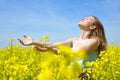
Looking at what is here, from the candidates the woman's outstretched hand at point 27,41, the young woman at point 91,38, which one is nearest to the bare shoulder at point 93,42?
the young woman at point 91,38

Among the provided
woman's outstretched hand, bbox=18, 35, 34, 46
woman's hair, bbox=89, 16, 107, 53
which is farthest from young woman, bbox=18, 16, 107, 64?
woman's outstretched hand, bbox=18, 35, 34, 46

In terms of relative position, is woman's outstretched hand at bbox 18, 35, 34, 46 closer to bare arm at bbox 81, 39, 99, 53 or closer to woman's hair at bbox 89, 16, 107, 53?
bare arm at bbox 81, 39, 99, 53

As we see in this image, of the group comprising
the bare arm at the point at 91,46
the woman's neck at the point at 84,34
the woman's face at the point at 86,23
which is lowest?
the bare arm at the point at 91,46

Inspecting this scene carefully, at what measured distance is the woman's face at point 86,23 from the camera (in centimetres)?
381

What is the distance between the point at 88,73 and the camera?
3096mm

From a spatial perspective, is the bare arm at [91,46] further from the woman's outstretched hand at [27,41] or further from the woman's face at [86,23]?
the woman's outstretched hand at [27,41]

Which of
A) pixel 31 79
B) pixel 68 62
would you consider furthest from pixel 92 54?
pixel 68 62

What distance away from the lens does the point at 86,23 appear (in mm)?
3857

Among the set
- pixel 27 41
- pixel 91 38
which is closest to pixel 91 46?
pixel 91 38

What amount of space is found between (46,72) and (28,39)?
2121 millimetres

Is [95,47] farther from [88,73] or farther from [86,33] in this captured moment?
[88,73]

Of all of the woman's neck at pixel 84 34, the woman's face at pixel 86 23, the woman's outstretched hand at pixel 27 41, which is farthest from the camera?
the woman's neck at pixel 84 34

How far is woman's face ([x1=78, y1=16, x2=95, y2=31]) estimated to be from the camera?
12.5ft

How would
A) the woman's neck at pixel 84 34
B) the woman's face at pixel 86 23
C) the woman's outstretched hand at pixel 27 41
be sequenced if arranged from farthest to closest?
the woman's neck at pixel 84 34 < the woman's face at pixel 86 23 < the woman's outstretched hand at pixel 27 41
